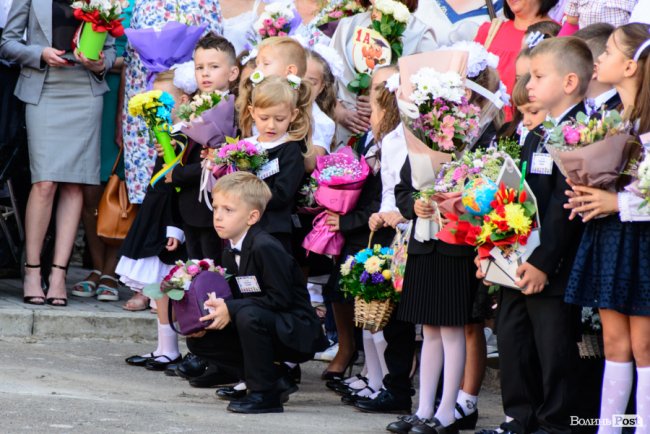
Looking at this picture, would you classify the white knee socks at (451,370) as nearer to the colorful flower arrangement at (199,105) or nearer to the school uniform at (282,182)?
the school uniform at (282,182)

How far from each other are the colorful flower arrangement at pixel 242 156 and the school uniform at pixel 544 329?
177 centimetres

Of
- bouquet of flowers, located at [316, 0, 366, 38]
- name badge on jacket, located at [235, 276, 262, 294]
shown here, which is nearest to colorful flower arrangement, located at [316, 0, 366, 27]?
bouquet of flowers, located at [316, 0, 366, 38]

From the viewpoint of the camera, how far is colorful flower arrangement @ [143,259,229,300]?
6.03 metres

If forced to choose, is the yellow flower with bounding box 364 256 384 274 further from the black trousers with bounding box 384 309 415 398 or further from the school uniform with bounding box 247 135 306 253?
the school uniform with bounding box 247 135 306 253

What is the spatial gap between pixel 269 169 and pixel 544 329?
2080 millimetres

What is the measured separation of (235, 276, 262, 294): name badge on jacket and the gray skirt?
2.49m

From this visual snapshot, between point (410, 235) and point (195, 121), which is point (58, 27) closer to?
point (195, 121)

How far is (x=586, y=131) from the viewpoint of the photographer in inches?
194

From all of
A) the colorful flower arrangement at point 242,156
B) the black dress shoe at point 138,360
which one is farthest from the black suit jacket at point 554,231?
the black dress shoe at point 138,360

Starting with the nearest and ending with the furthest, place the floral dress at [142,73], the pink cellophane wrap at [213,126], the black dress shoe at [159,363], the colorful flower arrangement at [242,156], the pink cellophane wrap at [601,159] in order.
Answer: the pink cellophane wrap at [601,159]
the colorful flower arrangement at [242,156]
the pink cellophane wrap at [213,126]
the black dress shoe at [159,363]
the floral dress at [142,73]

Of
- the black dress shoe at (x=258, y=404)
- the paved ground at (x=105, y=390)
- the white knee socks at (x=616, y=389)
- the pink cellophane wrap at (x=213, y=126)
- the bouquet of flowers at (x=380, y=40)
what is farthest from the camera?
the bouquet of flowers at (x=380, y=40)

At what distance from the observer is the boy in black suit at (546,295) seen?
16.9 ft

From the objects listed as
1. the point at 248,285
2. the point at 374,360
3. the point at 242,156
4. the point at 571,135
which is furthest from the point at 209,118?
the point at 571,135

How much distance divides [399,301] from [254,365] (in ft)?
2.59
